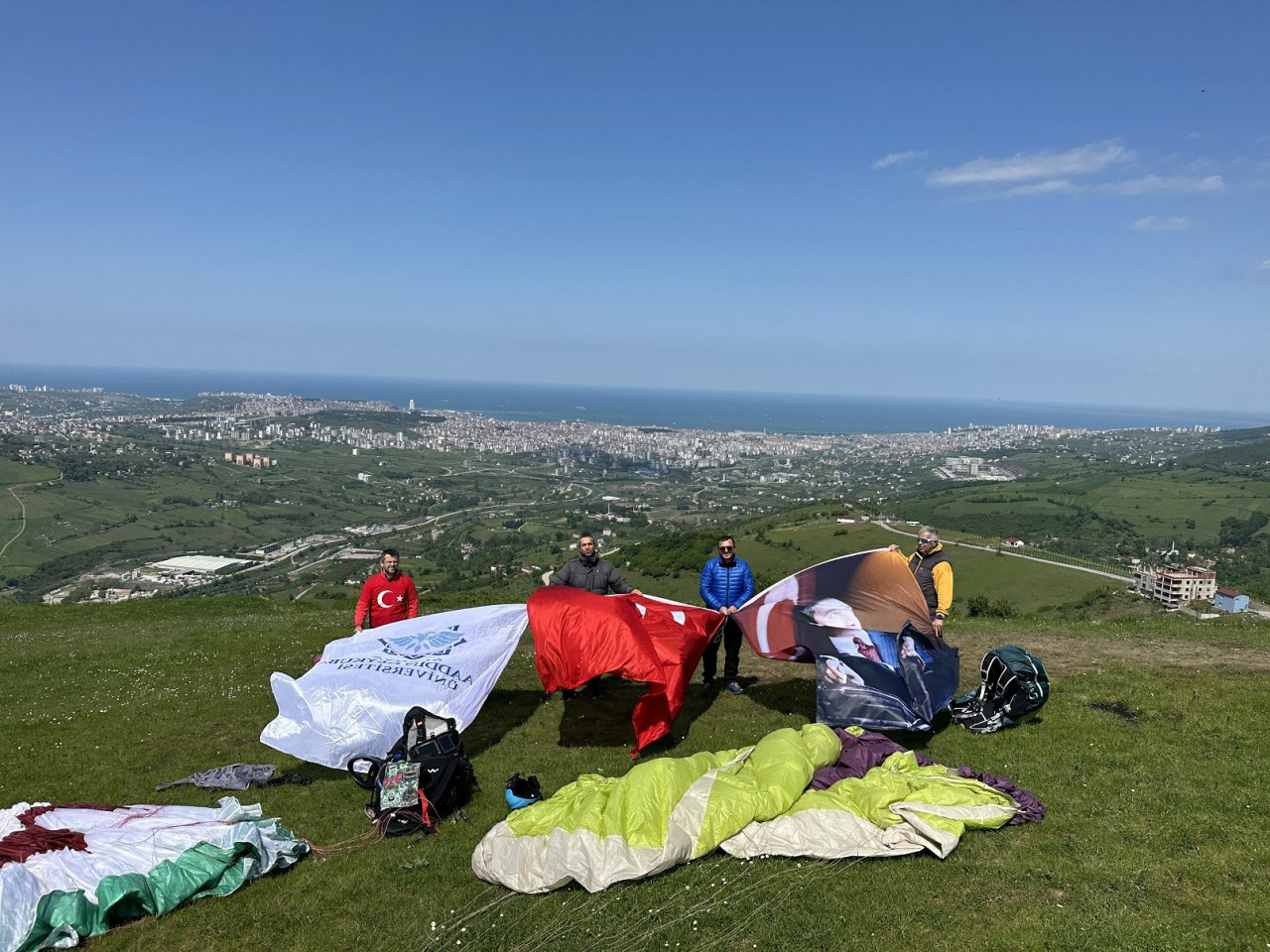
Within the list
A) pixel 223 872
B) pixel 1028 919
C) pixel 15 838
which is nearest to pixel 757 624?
pixel 1028 919

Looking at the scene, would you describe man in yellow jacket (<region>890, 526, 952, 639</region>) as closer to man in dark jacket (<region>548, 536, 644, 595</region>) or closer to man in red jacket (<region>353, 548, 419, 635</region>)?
man in dark jacket (<region>548, 536, 644, 595</region>)

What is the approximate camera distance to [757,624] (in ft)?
34.6

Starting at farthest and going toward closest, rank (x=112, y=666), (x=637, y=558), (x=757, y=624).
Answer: (x=637, y=558) → (x=112, y=666) → (x=757, y=624)

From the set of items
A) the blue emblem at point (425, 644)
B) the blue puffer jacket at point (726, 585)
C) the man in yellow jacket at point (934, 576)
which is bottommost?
the blue emblem at point (425, 644)

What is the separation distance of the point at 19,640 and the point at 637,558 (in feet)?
143

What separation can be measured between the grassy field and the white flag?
2.04ft

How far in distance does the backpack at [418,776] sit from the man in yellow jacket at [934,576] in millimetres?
6736

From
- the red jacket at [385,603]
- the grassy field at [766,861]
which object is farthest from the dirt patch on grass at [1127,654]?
the red jacket at [385,603]

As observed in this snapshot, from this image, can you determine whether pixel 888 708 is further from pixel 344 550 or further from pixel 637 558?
pixel 344 550

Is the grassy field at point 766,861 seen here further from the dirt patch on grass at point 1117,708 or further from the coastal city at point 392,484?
the coastal city at point 392,484

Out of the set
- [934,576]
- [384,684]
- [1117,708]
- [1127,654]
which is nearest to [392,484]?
[384,684]

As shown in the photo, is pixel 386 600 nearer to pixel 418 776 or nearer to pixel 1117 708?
pixel 418 776

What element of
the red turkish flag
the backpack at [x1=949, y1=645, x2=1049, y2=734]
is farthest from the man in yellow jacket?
the red turkish flag

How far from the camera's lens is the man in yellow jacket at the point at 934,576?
10.1 meters
